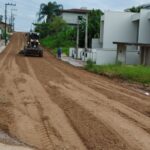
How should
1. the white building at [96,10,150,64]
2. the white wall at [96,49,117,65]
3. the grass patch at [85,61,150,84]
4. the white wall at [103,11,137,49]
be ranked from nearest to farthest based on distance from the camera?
the grass patch at [85,61,150,84] → the white wall at [96,49,117,65] → the white building at [96,10,150,64] → the white wall at [103,11,137,49]

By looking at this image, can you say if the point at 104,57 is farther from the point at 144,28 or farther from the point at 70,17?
the point at 70,17

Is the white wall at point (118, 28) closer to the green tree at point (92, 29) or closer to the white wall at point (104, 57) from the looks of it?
the white wall at point (104, 57)

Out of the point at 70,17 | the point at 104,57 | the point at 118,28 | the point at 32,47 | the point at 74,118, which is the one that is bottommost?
the point at 104,57

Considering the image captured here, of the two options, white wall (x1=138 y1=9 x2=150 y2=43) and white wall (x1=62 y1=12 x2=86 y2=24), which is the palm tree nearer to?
white wall (x1=62 y1=12 x2=86 y2=24)

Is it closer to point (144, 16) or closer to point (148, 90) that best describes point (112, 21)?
point (144, 16)

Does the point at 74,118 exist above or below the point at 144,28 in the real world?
below

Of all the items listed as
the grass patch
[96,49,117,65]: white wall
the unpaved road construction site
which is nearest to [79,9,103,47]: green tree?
[96,49,117,65]: white wall

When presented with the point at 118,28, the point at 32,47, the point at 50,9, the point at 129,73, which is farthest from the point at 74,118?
the point at 50,9

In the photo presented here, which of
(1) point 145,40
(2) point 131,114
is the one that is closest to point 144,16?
(1) point 145,40

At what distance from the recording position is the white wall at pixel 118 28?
2539 inches

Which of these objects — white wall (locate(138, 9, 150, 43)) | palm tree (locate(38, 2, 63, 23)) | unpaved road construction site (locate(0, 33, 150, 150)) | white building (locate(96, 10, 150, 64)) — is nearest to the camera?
unpaved road construction site (locate(0, 33, 150, 150))

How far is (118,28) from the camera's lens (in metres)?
64.9

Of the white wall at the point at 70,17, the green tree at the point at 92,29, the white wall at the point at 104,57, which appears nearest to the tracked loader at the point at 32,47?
the white wall at the point at 104,57

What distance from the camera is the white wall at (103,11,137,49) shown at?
64500 millimetres
